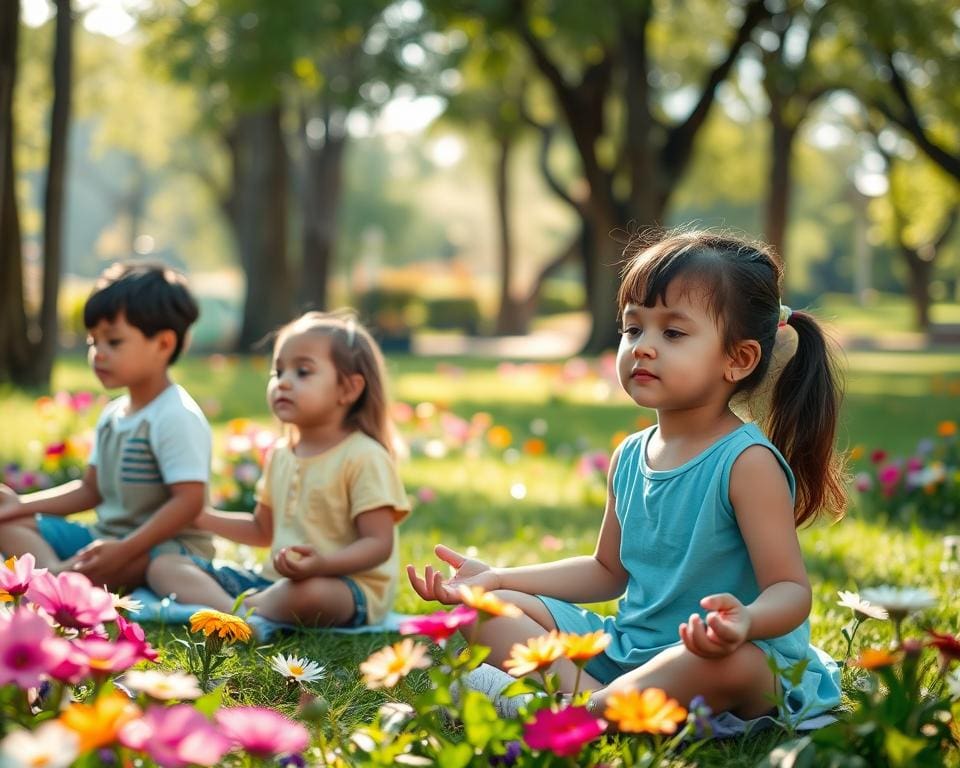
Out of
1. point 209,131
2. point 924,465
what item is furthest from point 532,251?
point 924,465

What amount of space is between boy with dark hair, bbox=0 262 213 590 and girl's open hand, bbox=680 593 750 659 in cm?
207

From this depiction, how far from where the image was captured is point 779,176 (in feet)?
77.5

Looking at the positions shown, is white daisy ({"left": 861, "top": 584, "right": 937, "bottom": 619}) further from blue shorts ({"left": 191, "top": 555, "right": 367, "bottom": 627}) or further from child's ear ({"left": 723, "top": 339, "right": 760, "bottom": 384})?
blue shorts ({"left": 191, "top": 555, "right": 367, "bottom": 627})

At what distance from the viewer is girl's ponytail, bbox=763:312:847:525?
2.95 m

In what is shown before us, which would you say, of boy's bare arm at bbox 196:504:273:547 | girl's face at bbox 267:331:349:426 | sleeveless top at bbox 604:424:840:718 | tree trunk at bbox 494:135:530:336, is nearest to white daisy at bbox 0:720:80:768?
sleeveless top at bbox 604:424:840:718

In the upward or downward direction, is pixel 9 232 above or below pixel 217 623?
above

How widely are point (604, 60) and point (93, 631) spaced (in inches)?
780

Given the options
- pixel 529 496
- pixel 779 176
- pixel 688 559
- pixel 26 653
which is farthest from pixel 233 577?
pixel 779 176

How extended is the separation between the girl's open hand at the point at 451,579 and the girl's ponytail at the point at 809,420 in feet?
2.35

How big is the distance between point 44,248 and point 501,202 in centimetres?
2159

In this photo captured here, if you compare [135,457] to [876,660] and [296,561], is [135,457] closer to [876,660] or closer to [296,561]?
[296,561]

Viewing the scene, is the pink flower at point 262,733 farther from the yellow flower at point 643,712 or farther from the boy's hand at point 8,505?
the boy's hand at point 8,505

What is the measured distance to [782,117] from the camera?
23.4 m

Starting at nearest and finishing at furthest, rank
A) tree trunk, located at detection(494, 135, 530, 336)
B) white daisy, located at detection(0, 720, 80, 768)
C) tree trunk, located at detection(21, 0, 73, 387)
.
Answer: white daisy, located at detection(0, 720, 80, 768) < tree trunk, located at detection(21, 0, 73, 387) < tree trunk, located at detection(494, 135, 530, 336)
